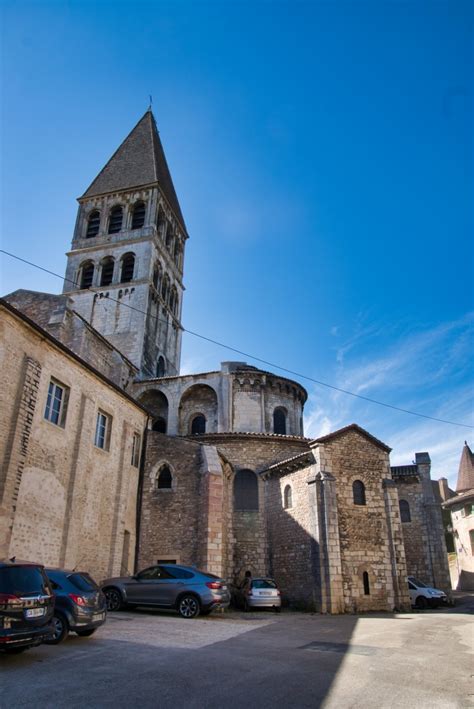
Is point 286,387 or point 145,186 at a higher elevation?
point 145,186

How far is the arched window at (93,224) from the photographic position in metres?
35.6

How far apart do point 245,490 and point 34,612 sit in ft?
53.4

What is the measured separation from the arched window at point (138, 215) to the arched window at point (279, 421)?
57.4ft

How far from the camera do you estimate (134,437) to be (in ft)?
63.3

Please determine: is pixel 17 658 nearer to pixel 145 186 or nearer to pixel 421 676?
pixel 421 676

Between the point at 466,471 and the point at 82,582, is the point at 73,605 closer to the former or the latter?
the point at 82,582

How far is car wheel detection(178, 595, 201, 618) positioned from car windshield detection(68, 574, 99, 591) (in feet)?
13.1

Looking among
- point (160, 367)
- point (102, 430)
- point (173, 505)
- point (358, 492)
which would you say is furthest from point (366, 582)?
point (160, 367)

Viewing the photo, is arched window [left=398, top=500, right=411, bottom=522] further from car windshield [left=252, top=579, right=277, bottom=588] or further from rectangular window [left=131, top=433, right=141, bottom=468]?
rectangular window [left=131, top=433, right=141, bottom=468]

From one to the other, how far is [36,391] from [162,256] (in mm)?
23583

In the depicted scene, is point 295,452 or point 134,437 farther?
point 295,452

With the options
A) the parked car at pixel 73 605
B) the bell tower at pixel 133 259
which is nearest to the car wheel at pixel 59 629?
the parked car at pixel 73 605

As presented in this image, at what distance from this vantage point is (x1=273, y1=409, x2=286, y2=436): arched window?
2591 cm

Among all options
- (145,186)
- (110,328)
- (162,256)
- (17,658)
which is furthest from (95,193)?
(17,658)
